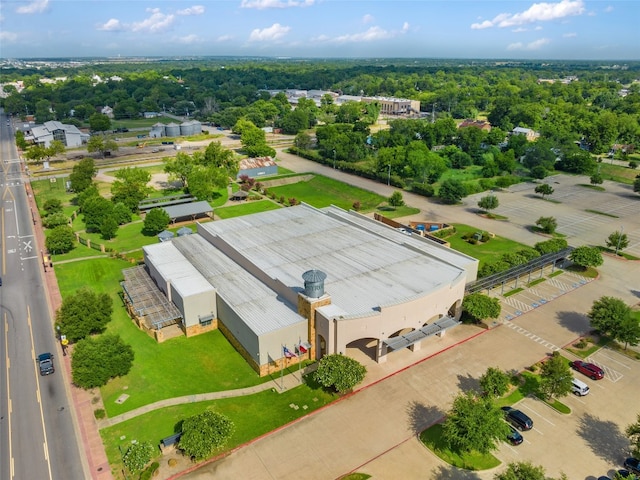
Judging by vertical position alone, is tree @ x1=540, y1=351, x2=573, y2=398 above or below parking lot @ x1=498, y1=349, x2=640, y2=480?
above

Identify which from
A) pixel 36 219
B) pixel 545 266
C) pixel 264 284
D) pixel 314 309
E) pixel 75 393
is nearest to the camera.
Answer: pixel 75 393

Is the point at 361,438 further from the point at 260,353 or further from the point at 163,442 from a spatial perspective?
the point at 163,442

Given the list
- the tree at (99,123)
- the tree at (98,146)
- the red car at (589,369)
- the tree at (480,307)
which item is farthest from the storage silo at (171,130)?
the red car at (589,369)

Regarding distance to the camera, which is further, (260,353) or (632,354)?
(632,354)

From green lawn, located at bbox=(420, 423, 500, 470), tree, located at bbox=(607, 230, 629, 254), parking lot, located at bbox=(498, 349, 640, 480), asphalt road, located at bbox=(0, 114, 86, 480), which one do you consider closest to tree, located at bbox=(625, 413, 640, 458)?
parking lot, located at bbox=(498, 349, 640, 480)

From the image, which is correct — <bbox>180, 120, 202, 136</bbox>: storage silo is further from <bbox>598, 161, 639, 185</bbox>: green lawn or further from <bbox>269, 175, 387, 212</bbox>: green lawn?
<bbox>598, 161, 639, 185</bbox>: green lawn

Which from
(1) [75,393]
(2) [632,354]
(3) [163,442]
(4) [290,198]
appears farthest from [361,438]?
(4) [290,198]

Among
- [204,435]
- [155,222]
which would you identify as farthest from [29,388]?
[155,222]
